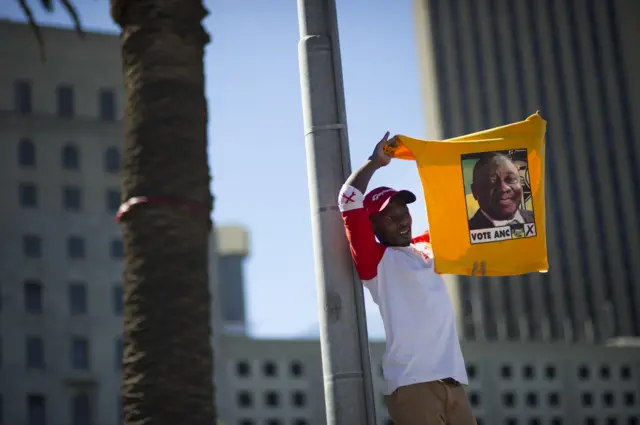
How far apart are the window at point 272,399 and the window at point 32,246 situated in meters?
21.4

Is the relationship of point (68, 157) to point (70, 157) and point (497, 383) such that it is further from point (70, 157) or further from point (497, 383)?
point (497, 383)

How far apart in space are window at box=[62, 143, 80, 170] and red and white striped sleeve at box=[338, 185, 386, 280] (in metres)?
60.5

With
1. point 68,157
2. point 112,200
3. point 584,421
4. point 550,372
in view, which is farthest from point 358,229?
point 584,421

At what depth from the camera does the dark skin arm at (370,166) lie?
5812 mm

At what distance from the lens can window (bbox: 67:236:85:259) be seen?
2477 inches

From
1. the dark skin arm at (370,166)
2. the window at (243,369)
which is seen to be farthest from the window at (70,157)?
the dark skin arm at (370,166)

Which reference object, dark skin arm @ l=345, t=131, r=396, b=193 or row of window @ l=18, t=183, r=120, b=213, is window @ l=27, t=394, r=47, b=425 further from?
dark skin arm @ l=345, t=131, r=396, b=193

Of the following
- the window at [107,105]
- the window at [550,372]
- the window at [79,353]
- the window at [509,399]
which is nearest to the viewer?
the window at [79,353]

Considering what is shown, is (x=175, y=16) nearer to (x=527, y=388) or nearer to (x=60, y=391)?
(x=60, y=391)

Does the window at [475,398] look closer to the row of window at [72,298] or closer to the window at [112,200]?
the row of window at [72,298]

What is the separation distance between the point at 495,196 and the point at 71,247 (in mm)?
58785

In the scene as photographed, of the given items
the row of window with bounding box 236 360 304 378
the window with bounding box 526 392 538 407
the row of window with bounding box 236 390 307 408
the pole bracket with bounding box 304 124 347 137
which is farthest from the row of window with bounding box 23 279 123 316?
the pole bracket with bounding box 304 124 347 137

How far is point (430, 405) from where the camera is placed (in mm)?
5875

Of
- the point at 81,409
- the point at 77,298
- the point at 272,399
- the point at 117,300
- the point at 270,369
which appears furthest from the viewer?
the point at 270,369
